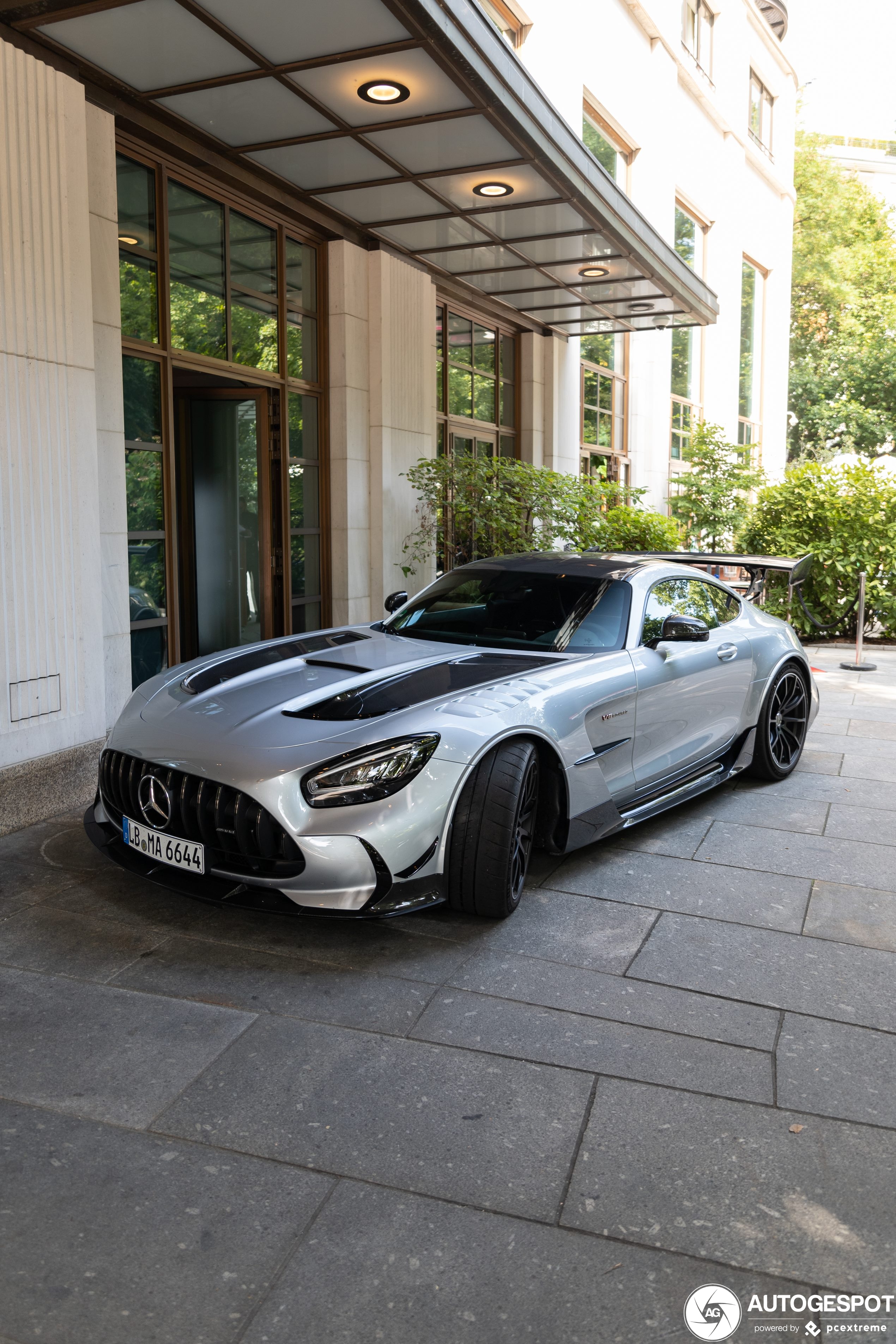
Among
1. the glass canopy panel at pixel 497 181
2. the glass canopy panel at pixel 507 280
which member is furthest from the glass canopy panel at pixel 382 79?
the glass canopy panel at pixel 507 280

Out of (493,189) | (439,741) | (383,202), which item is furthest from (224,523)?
(439,741)

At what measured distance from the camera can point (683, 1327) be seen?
2053 mm

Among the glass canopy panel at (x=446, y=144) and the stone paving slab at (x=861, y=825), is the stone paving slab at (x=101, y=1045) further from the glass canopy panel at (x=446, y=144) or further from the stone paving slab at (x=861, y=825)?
the glass canopy panel at (x=446, y=144)

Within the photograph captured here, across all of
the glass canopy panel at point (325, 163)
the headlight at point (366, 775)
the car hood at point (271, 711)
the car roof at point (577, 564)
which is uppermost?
the glass canopy panel at point (325, 163)

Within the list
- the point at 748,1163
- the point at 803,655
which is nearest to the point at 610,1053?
the point at 748,1163

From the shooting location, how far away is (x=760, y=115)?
77.7ft

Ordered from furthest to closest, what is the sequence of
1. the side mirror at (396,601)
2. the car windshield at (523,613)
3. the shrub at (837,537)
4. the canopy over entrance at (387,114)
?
the shrub at (837,537), the side mirror at (396,601), the canopy over entrance at (387,114), the car windshield at (523,613)

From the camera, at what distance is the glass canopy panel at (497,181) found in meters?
7.71

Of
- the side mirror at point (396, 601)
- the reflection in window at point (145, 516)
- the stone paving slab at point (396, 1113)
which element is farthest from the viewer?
the reflection in window at point (145, 516)

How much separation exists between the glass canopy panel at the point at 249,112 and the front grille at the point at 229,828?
4.73m

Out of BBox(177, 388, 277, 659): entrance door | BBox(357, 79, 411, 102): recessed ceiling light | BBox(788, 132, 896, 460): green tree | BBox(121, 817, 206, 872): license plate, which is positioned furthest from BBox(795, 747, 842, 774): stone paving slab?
BBox(788, 132, 896, 460): green tree

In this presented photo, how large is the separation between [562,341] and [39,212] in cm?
950

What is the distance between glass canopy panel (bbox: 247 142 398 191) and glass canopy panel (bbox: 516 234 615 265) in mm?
2006

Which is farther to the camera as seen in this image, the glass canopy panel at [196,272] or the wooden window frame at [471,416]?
the wooden window frame at [471,416]
